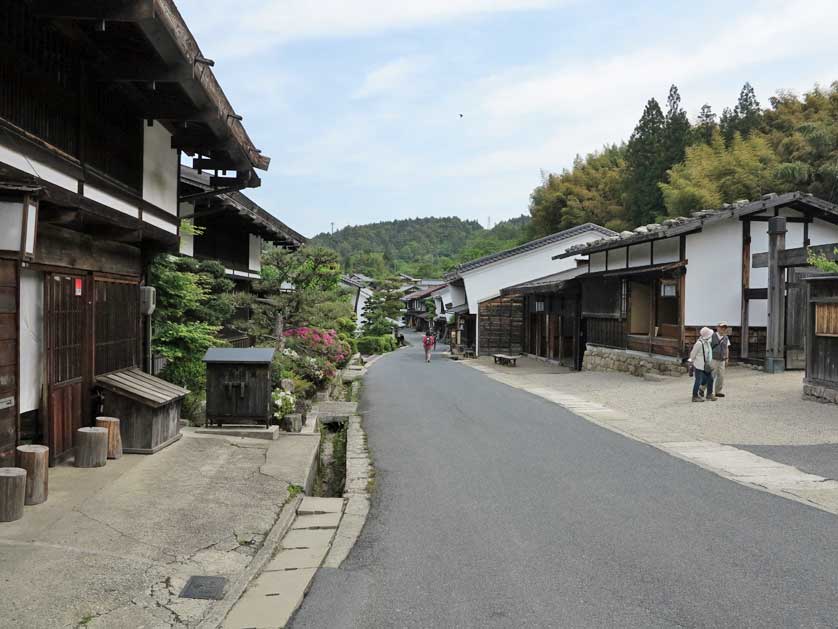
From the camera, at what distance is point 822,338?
14.3 m

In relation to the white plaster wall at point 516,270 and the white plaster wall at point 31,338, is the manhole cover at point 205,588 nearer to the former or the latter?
the white plaster wall at point 31,338

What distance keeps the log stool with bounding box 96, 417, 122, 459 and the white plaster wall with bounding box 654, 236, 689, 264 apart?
687 inches

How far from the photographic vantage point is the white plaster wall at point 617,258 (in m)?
25.2

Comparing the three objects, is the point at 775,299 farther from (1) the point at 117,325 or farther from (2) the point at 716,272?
(1) the point at 117,325

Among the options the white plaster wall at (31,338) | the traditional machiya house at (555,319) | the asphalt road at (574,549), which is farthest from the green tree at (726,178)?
the white plaster wall at (31,338)

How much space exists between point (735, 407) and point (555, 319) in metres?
20.3

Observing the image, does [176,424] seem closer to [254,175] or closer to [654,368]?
[254,175]

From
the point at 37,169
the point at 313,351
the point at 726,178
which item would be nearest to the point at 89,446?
the point at 37,169

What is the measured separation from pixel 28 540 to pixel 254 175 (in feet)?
25.9

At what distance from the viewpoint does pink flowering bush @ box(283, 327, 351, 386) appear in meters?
18.3

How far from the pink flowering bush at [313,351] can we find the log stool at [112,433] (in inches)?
370

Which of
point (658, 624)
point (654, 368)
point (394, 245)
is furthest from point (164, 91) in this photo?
point (394, 245)

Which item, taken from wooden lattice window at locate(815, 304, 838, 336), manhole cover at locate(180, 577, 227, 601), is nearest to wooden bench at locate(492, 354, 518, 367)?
wooden lattice window at locate(815, 304, 838, 336)

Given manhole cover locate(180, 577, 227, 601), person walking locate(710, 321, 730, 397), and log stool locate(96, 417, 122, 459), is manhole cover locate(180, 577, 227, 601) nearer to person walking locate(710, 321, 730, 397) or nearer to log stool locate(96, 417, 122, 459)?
log stool locate(96, 417, 122, 459)
